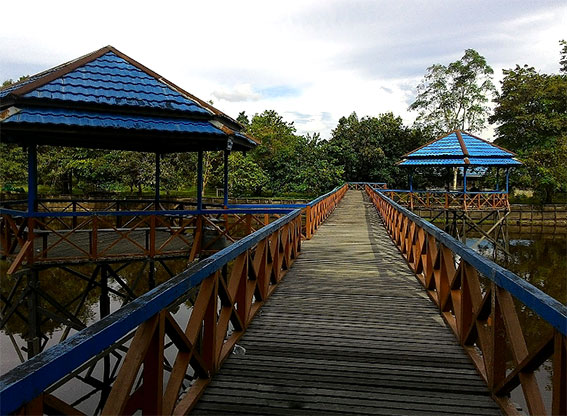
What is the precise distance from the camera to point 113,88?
26.5 ft

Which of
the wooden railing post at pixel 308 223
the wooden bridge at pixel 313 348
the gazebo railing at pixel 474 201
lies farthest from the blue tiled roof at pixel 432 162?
the wooden bridge at pixel 313 348

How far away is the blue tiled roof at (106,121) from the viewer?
6742mm

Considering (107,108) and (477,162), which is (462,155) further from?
(107,108)

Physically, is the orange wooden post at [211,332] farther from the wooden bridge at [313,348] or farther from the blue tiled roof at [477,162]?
the blue tiled roof at [477,162]

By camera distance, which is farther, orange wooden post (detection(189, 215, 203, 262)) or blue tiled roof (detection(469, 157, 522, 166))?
blue tiled roof (detection(469, 157, 522, 166))

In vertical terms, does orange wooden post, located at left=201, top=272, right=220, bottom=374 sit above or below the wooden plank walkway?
above

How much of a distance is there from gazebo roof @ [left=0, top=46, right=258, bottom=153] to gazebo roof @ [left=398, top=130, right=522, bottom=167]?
13174mm

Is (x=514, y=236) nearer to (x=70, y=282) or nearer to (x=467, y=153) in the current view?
(x=467, y=153)

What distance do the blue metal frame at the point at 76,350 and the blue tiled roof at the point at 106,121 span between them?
18.4 feet

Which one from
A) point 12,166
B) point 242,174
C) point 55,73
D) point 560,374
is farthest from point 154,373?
point 12,166

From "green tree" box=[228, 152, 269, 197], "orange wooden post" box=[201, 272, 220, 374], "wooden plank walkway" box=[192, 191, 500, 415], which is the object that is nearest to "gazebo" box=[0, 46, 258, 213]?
"wooden plank walkway" box=[192, 191, 500, 415]

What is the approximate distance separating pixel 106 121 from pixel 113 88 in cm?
117

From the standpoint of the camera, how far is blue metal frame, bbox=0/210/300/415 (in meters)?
1.27

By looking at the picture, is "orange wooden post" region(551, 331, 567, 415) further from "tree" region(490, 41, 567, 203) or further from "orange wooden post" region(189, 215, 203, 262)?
"tree" region(490, 41, 567, 203)
